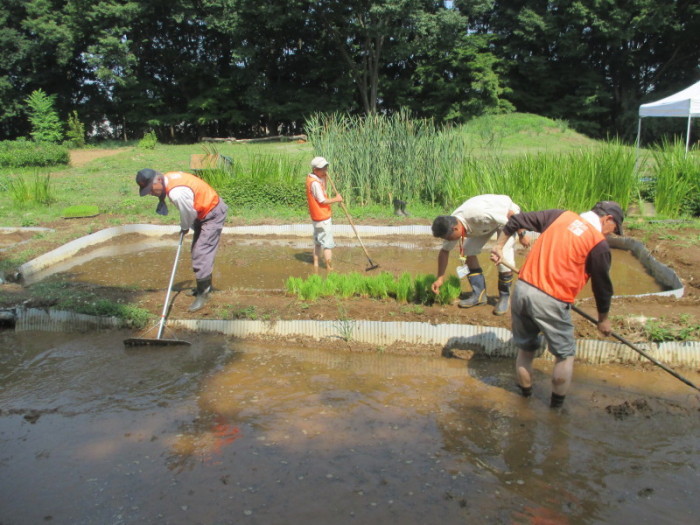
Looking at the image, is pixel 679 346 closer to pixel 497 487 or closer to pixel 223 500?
pixel 497 487

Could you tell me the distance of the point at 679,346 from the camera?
477cm

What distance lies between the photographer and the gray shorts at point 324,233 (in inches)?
287

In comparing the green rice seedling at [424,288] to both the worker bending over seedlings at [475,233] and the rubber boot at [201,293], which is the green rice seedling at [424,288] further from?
the rubber boot at [201,293]

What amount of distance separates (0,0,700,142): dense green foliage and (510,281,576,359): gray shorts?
74.0 ft

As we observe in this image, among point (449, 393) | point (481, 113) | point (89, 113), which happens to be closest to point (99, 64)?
point (89, 113)

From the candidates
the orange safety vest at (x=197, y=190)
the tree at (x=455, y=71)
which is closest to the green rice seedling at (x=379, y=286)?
the orange safety vest at (x=197, y=190)

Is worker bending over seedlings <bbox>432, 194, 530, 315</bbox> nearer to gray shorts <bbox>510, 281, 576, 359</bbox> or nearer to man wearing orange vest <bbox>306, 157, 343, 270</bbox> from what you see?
gray shorts <bbox>510, 281, 576, 359</bbox>

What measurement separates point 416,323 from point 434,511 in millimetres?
2406

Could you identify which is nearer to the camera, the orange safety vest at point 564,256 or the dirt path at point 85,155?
the orange safety vest at point 564,256

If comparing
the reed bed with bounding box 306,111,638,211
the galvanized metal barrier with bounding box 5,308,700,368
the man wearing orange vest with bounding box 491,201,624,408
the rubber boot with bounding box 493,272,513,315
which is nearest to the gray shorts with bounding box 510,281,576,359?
the man wearing orange vest with bounding box 491,201,624,408

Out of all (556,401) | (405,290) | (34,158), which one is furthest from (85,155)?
(556,401)

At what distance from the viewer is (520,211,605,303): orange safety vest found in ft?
11.7

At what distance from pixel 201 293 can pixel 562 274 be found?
3923 mm

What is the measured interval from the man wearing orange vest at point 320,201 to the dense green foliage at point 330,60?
19450 millimetres
